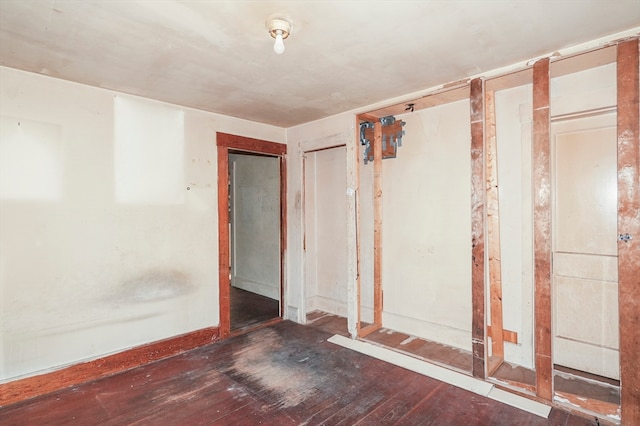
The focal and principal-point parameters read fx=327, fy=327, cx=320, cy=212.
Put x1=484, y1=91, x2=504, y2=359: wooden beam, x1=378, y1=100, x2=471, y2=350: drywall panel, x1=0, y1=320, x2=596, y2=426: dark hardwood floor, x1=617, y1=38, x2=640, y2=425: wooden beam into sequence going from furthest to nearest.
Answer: x1=378, y1=100, x2=471, y2=350: drywall panel, x1=484, y1=91, x2=504, y2=359: wooden beam, x1=0, y1=320, x2=596, y2=426: dark hardwood floor, x1=617, y1=38, x2=640, y2=425: wooden beam

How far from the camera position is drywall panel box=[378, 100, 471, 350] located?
3.41m

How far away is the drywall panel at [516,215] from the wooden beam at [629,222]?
2.67 feet

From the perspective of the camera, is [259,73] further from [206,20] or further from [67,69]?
[67,69]

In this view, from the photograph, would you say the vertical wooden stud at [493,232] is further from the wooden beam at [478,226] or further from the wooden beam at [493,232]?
the wooden beam at [478,226]

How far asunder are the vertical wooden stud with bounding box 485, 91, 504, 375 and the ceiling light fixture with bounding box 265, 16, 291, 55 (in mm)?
2114

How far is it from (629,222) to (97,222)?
4202mm

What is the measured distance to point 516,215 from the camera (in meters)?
3.06

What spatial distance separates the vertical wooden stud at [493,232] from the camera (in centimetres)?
312

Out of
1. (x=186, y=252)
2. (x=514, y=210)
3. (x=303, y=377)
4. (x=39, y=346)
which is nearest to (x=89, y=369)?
(x=39, y=346)

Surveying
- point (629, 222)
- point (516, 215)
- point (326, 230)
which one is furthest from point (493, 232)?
point (326, 230)

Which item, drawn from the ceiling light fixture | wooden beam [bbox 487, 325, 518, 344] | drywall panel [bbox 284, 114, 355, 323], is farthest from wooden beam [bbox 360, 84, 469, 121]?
wooden beam [bbox 487, 325, 518, 344]

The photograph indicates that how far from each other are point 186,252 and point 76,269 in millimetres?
1003

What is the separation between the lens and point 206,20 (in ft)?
6.47

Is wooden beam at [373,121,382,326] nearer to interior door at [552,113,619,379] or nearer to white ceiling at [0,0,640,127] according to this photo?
white ceiling at [0,0,640,127]
